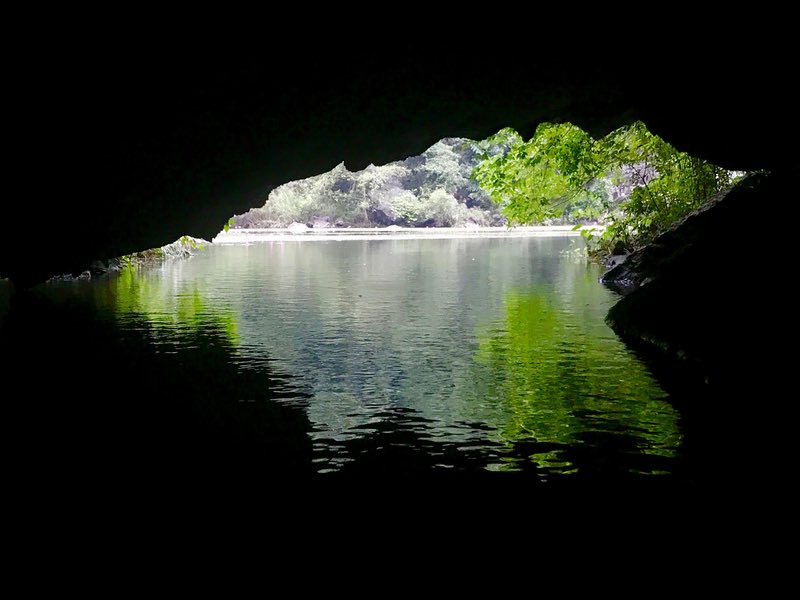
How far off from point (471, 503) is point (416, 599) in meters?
1.55

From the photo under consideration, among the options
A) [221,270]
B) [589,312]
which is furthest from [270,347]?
[221,270]

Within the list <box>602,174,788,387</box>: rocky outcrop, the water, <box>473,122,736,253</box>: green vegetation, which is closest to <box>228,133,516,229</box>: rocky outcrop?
<box>473,122,736,253</box>: green vegetation

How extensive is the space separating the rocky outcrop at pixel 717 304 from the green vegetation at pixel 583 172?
19.0 feet

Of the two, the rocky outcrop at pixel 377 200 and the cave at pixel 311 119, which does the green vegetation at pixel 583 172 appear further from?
the rocky outcrop at pixel 377 200

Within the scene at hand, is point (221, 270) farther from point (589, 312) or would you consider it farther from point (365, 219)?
point (365, 219)

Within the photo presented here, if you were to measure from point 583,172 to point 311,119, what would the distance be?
12773 mm

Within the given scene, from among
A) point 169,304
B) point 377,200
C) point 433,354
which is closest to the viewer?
point 433,354

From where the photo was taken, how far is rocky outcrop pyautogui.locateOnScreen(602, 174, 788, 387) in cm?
988

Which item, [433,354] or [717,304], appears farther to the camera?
[433,354]

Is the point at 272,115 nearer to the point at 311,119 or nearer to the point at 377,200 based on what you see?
the point at 311,119

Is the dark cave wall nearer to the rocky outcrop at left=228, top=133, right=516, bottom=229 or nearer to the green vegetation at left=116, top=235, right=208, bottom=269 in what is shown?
the green vegetation at left=116, top=235, right=208, bottom=269

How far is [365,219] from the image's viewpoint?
265 ft

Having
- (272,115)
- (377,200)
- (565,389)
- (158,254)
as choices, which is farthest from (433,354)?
(377,200)

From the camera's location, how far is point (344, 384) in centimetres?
1052
